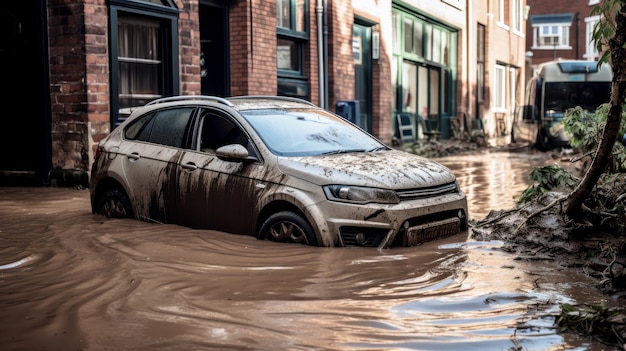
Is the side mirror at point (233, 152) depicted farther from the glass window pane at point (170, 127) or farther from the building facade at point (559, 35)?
the building facade at point (559, 35)

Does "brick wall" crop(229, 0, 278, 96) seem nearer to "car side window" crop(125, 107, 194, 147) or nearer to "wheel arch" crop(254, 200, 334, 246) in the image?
"car side window" crop(125, 107, 194, 147)

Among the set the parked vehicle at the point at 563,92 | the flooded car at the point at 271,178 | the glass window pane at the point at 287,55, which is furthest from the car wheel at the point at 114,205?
the parked vehicle at the point at 563,92

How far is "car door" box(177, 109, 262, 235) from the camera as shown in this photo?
7055 mm

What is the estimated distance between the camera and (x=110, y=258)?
6.46m

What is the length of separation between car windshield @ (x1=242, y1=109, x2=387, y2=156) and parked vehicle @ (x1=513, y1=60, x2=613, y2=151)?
51.9 ft

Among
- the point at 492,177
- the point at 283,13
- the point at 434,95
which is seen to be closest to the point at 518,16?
the point at 434,95

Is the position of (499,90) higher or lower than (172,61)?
higher

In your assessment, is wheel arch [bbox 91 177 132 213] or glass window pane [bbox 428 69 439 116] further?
glass window pane [bbox 428 69 439 116]

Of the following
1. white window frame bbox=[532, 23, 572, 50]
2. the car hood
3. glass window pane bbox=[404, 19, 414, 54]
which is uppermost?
white window frame bbox=[532, 23, 572, 50]

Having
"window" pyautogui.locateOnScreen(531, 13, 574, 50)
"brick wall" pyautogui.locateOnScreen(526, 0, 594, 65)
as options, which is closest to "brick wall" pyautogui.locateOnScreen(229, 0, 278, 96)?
"brick wall" pyautogui.locateOnScreen(526, 0, 594, 65)

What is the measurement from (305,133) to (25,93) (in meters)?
6.40

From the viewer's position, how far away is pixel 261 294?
5207mm

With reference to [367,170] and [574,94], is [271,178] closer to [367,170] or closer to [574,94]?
[367,170]

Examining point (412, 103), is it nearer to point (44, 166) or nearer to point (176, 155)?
point (44, 166)
